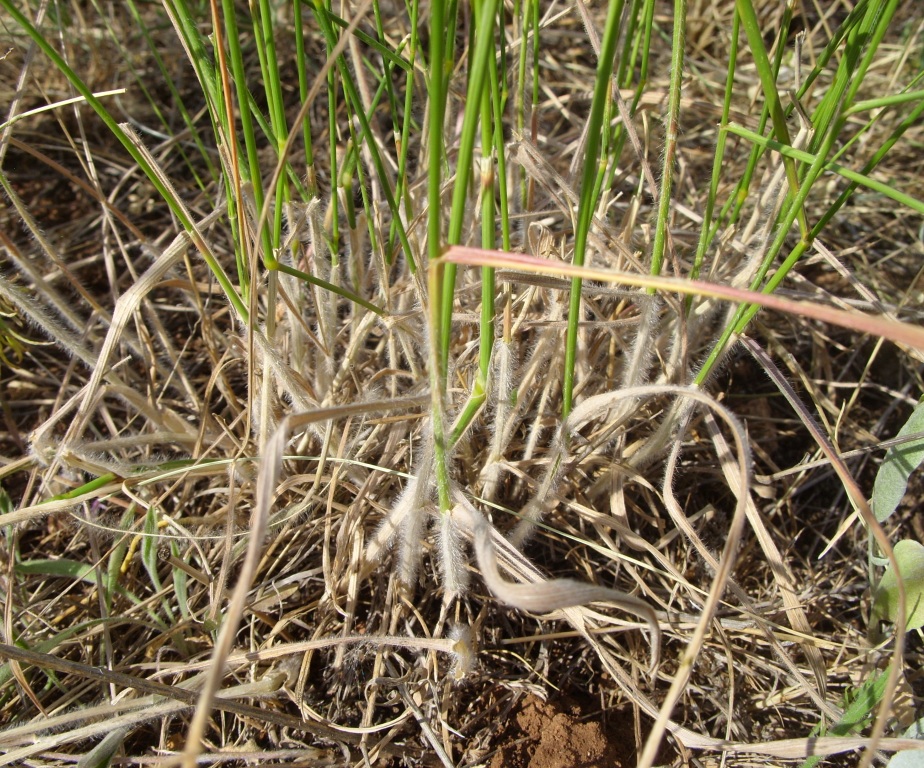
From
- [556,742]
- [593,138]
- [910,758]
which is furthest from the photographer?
[556,742]

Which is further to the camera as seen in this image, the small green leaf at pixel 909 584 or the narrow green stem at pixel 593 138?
the small green leaf at pixel 909 584

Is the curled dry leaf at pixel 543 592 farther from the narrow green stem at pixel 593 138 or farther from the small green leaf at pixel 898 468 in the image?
the small green leaf at pixel 898 468

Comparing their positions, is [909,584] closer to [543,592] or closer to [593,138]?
[543,592]

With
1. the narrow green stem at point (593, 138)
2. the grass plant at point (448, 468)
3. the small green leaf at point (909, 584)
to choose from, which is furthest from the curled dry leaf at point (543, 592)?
the small green leaf at point (909, 584)

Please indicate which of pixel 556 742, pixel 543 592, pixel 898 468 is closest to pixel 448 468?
pixel 543 592

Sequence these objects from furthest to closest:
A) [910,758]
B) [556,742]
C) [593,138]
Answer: [556,742] → [910,758] → [593,138]

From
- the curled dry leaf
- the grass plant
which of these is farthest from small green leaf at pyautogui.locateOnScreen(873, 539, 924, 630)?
the curled dry leaf
